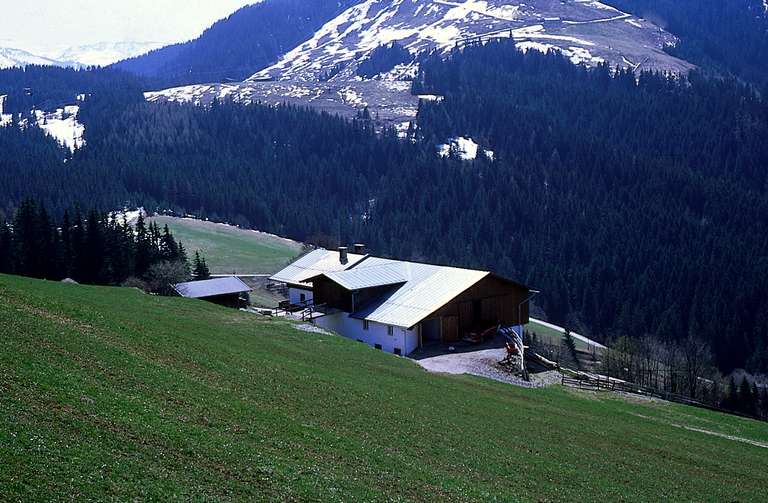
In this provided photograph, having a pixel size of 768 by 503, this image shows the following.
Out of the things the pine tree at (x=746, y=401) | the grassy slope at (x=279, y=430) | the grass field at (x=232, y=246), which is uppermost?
the grassy slope at (x=279, y=430)

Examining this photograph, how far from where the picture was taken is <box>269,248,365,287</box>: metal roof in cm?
7650

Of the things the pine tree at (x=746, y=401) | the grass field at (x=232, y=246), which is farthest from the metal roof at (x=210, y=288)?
the pine tree at (x=746, y=401)

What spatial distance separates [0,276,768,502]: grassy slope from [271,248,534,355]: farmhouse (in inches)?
716

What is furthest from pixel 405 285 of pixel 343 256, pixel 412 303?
pixel 343 256

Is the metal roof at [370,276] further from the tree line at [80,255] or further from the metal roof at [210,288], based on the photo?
the tree line at [80,255]

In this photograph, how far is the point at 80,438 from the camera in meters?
17.9

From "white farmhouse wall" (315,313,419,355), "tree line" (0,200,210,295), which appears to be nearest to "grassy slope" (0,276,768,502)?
"white farmhouse wall" (315,313,419,355)

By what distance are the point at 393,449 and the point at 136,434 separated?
9141mm

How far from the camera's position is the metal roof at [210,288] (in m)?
69.6

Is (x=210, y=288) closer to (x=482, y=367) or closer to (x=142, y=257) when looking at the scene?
(x=142, y=257)

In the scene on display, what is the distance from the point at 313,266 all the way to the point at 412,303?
1959 cm

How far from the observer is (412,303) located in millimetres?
63219

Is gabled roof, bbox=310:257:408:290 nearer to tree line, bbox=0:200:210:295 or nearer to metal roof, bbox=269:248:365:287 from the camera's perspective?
metal roof, bbox=269:248:365:287

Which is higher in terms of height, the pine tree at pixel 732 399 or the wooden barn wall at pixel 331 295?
the wooden barn wall at pixel 331 295
